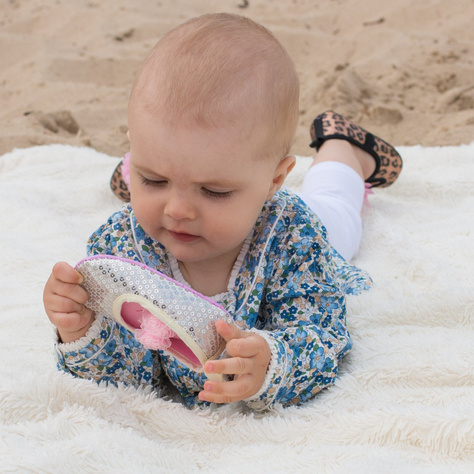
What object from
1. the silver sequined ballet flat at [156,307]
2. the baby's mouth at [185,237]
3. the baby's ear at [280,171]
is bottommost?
the silver sequined ballet flat at [156,307]

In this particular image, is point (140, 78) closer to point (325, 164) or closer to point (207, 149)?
point (207, 149)

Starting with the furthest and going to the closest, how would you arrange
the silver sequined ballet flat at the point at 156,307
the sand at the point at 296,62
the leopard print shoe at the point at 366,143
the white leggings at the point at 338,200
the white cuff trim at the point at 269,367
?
the sand at the point at 296,62 < the leopard print shoe at the point at 366,143 < the white leggings at the point at 338,200 < the white cuff trim at the point at 269,367 < the silver sequined ballet flat at the point at 156,307

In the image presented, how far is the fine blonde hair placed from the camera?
109cm

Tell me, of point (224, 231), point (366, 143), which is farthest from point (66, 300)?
point (366, 143)

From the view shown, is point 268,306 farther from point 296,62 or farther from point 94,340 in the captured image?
point 296,62

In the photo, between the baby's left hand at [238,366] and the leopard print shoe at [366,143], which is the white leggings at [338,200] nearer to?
the leopard print shoe at [366,143]

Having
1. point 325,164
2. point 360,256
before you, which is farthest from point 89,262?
point 325,164

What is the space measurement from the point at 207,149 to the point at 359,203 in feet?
3.40

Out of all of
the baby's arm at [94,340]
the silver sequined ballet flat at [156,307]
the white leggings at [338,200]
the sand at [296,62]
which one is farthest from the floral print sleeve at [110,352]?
the sand at [296,62]

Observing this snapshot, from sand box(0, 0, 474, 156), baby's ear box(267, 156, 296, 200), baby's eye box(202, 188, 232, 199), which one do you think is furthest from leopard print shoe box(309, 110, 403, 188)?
baby's eye box(202, 188, 232, 199)

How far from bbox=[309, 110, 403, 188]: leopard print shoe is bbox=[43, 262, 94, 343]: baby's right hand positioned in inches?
47.5

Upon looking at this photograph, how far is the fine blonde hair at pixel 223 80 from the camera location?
1.09 meters

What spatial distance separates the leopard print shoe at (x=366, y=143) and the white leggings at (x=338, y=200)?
0.11 m

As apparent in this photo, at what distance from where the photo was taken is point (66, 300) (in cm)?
113
